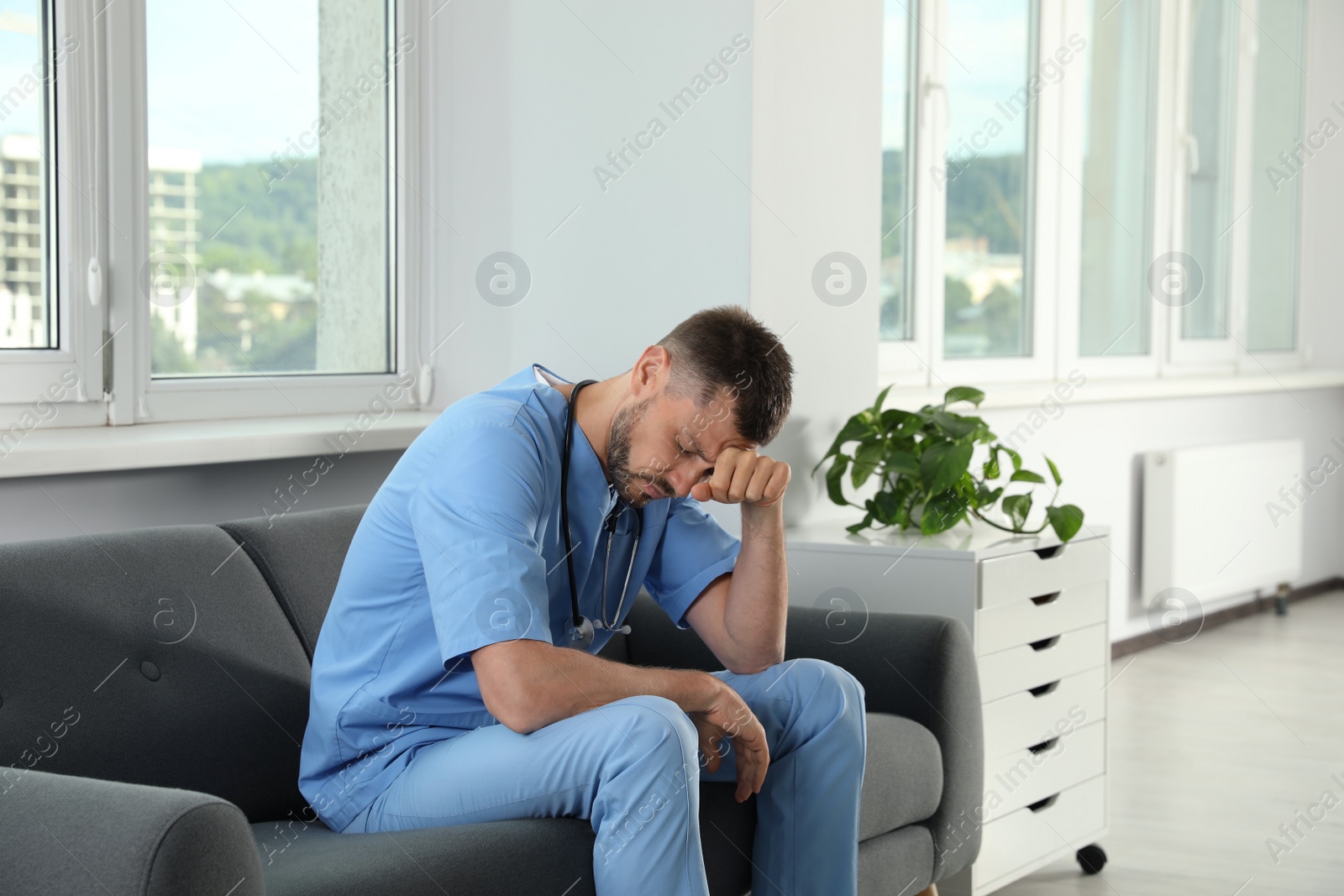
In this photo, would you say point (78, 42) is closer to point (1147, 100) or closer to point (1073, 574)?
point (1073, 574)

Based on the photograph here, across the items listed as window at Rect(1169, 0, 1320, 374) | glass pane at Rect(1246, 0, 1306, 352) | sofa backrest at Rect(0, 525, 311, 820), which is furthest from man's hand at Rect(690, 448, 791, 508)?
glass pane at Rect(1246, 0, 1306, 352)

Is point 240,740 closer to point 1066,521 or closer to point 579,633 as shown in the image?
point 579,633

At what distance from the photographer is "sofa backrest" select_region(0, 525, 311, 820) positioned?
158 cm

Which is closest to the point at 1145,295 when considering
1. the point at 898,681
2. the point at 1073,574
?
the point at 1073,574

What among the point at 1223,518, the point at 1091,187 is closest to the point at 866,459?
the point at 1091,187

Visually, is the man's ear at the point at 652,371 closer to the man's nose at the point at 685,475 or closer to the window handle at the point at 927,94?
the man's nose at the point at 685,475

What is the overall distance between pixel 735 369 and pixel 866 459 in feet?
3.34

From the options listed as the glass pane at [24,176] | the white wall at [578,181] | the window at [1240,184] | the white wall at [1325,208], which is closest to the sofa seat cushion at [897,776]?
the white wall at [578,181]

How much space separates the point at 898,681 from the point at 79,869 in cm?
132

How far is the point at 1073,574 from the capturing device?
8.58 feet

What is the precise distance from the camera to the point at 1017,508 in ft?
8.55

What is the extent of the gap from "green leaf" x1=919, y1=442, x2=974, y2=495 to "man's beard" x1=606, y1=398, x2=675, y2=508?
0.92 m

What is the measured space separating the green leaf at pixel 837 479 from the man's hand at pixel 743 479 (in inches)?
34.5

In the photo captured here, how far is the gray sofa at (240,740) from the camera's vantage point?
120 cm
